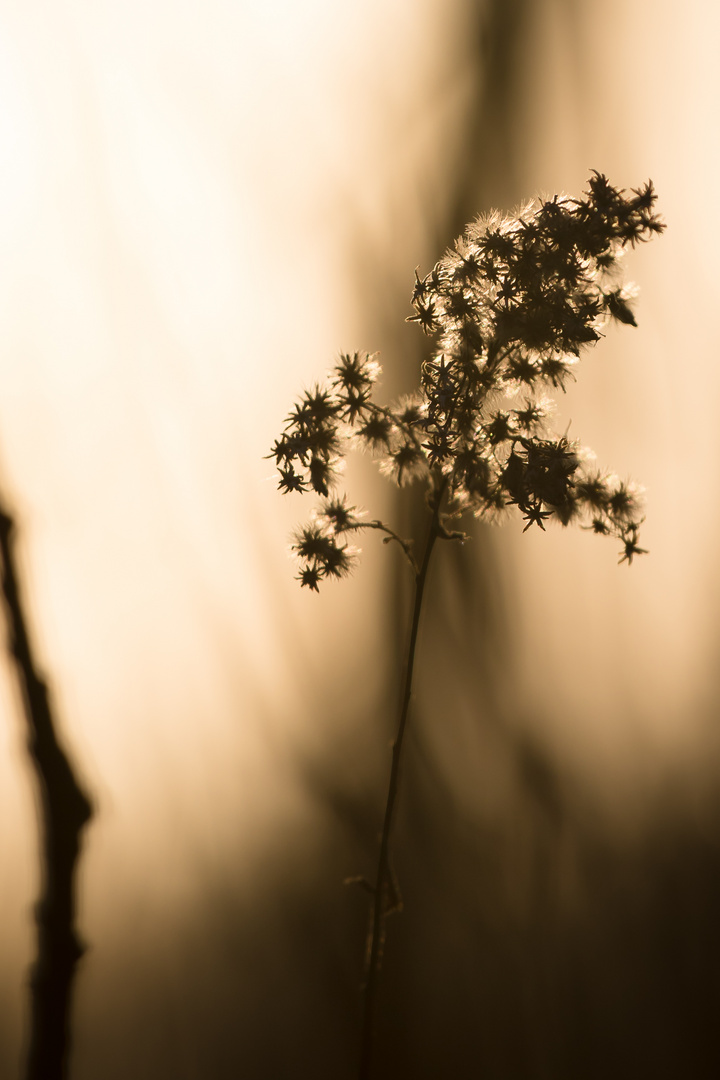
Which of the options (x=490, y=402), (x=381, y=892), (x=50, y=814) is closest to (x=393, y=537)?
(x=490, y=402)

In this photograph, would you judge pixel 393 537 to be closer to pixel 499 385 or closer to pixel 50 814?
pixel 499 385

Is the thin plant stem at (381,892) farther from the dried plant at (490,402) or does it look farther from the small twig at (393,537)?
the small twig at (393,537)

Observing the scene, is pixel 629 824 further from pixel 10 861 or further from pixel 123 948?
pixel 10 861

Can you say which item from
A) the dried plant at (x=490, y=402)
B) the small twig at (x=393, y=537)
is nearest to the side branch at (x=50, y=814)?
the dried plant at (x=490, y=402)

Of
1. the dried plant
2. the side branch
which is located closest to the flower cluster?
the dried plant

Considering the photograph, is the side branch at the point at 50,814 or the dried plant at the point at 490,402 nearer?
the dried plant at the point at 490,402

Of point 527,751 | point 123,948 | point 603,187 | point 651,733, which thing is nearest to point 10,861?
point 123,948

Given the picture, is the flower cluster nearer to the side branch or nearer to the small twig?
the small twig
